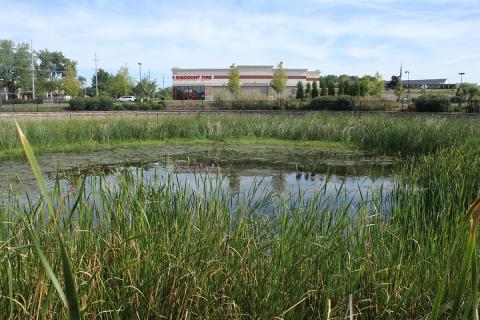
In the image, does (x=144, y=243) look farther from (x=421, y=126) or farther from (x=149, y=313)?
(x=421, y=126)

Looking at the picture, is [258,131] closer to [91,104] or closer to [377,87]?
[91,104]

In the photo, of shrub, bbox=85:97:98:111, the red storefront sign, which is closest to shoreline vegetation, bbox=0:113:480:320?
shrub, bbox=85:97:98:111

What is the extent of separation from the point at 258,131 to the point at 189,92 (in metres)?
35.1

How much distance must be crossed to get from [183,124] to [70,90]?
115 feet

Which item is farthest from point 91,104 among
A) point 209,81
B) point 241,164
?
point 241,164

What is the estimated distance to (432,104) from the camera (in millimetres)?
27500

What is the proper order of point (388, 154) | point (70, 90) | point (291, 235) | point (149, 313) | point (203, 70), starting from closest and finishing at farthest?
point (149, 313), point (291, 235), point (388, 154), point (70, 90), point (203, 70)

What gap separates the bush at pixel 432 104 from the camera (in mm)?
27266

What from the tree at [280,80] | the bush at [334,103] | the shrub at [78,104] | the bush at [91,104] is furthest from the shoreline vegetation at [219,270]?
the tree at [280,80]

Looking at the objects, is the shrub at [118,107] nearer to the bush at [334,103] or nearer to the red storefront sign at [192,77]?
the bush at [334,103]

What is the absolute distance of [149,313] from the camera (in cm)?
224

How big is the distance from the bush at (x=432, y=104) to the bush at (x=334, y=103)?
166 inches

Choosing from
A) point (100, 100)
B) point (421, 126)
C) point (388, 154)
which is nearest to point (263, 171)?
point (388, 154)

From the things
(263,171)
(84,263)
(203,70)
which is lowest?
(263,171)
